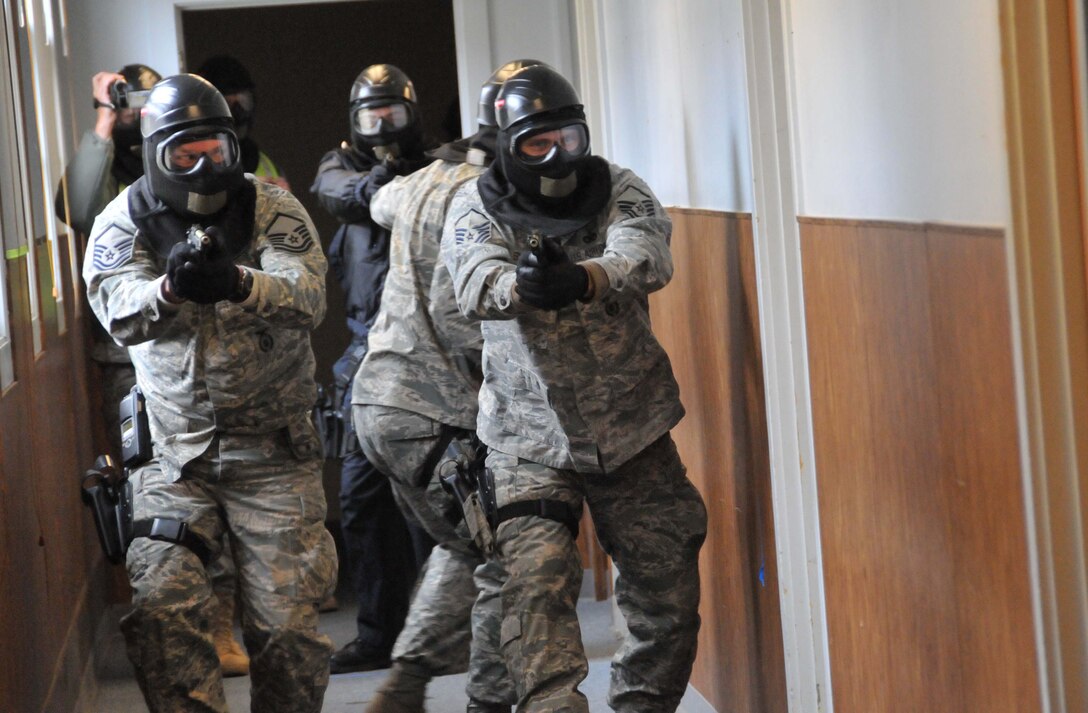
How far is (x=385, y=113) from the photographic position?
4730mm

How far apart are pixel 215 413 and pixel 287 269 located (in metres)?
0.37

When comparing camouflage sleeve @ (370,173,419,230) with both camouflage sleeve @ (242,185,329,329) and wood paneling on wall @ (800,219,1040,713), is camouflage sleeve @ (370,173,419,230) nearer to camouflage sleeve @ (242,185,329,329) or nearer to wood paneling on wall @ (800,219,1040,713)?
camouflage sleeve @ (242,185,329,329)

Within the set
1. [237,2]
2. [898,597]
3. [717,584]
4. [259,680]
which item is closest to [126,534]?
[259,680]

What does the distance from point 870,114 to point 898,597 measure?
0.80 meters

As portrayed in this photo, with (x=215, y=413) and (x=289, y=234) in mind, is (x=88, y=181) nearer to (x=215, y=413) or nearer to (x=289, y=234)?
(x=289, y=234)

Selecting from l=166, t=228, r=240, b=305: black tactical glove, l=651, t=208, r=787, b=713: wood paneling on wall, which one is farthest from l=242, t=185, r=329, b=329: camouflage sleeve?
l=651, t=208, r=787, b=713: wood paneling on wall

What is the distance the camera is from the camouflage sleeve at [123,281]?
3.16 meters

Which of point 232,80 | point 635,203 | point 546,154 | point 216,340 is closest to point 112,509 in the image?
point 216,340

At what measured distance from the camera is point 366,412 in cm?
397

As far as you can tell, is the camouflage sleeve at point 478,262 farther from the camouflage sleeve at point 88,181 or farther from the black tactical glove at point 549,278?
the camouflage sleeve at point 88,181

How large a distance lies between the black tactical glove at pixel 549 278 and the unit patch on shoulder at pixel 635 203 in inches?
14.0

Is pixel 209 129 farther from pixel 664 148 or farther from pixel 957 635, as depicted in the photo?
pixel 957 635

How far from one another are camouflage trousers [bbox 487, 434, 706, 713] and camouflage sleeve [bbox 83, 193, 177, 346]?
83cm

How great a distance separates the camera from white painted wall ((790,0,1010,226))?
1.90m
